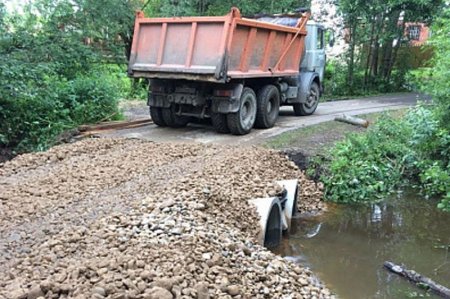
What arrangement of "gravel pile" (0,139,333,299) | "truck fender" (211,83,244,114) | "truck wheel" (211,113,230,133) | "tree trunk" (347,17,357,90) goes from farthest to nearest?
"tree trunk" (347,17,357,90) → "truck wheel" (211,113,230,133) → "truck fender" (211,83,244,114) → "gravel pile" (0,139,333,299)

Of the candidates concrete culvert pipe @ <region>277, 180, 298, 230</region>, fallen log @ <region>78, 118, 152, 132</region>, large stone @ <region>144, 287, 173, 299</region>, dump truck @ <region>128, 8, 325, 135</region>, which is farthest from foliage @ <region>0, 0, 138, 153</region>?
large stone @ <region>144, 287, 173, 299</region>

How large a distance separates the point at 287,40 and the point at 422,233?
587 centimetres

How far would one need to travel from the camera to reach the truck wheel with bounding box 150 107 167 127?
36.6 ft

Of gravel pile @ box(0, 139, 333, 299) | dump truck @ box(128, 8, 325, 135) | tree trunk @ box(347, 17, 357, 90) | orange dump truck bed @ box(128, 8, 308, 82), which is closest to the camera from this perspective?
gravel pile @ box(0, 139, 333, 299)

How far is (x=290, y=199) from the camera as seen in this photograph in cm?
752

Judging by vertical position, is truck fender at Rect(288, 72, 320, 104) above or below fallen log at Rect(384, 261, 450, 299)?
above

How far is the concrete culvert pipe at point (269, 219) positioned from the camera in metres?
6.37

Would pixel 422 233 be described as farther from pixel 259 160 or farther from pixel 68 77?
pixel 68 77

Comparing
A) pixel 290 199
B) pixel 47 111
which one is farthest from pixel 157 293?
pixel 47 111

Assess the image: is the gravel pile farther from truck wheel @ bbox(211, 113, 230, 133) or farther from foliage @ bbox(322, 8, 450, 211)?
truck wheel @ bbox(211, 113, 230, 133)

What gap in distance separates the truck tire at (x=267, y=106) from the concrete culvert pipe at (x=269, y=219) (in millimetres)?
4575

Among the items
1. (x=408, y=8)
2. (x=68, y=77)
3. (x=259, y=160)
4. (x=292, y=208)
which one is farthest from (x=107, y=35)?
(x=408, y=8)

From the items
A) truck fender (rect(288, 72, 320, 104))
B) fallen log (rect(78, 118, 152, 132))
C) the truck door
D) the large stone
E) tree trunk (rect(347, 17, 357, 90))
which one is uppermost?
tree trunk (rect(347, 17, 357, 90))

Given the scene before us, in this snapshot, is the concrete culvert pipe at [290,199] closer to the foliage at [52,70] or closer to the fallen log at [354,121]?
the fallen log at [354,121]
